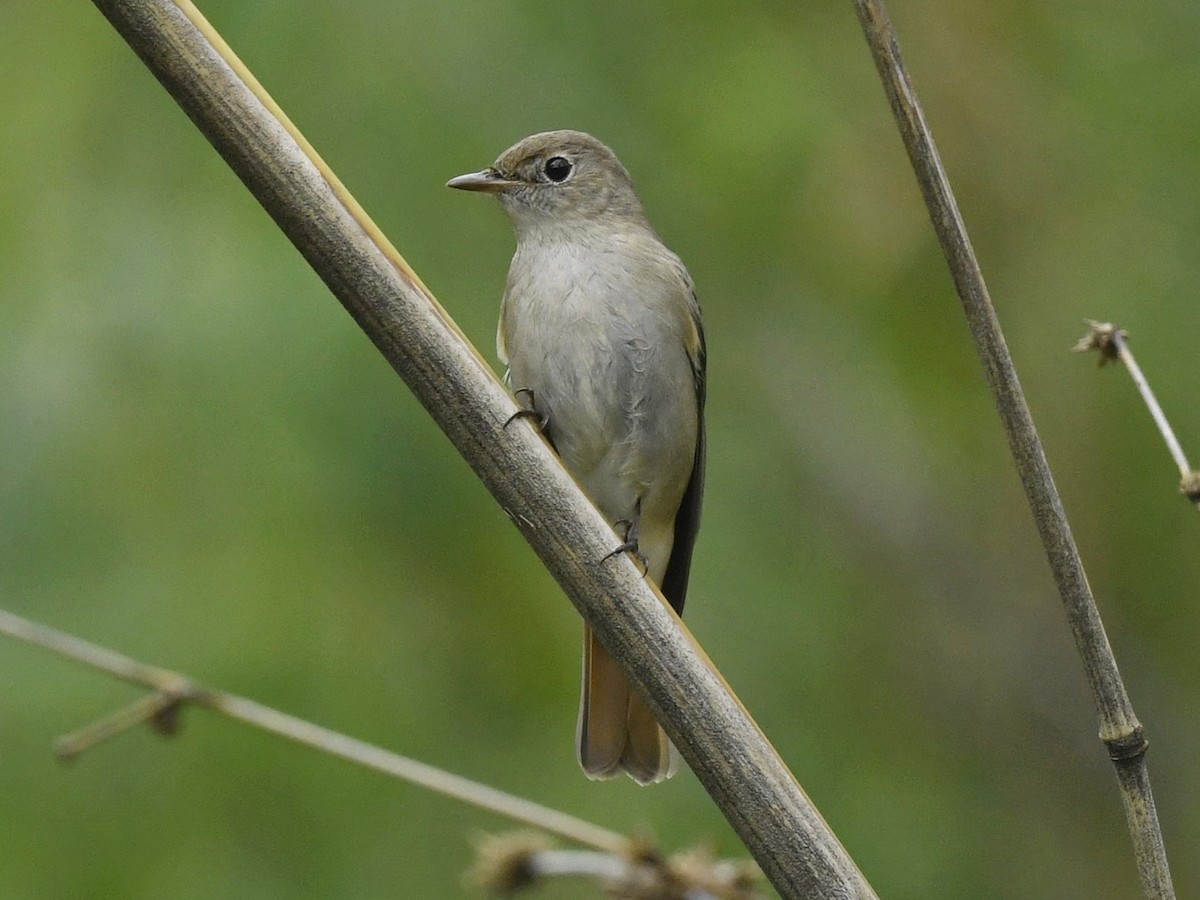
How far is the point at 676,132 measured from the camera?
4.14 metres

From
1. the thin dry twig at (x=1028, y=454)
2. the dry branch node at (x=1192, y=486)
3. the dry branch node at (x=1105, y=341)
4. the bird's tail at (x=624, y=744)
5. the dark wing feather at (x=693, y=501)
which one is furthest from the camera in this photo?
the dark wing feather at (x=693, y=501)

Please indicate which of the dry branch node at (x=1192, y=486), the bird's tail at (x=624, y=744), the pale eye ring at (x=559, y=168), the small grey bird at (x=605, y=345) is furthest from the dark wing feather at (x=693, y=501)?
the dry branch node at (x=1192, y=486)

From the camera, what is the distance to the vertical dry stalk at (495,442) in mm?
1578

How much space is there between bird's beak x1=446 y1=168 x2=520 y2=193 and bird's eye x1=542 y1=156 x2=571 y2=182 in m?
0.12

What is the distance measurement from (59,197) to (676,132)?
1626 millimetres

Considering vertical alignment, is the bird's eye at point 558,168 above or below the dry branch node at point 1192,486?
above

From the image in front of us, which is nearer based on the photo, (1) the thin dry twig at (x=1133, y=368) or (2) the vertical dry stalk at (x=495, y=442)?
(2) the vertical dry stalk at (x=495, y=442)

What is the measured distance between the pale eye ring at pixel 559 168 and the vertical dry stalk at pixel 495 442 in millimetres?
2301

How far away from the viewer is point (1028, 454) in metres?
1.54

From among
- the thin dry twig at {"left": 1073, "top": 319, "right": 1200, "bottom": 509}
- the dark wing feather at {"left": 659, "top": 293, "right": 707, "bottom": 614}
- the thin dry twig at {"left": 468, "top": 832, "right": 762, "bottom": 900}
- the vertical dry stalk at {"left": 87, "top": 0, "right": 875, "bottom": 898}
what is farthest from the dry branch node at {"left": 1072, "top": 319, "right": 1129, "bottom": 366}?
the dark wing feather at {"left": 659, "top": 293, "right": 707, "bottom": 614}

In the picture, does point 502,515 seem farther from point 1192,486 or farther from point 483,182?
point 1192,486

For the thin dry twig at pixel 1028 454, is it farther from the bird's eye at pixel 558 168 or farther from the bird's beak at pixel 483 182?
the bird's eye at pixel 558 168

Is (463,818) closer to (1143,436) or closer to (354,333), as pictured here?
(354,333)

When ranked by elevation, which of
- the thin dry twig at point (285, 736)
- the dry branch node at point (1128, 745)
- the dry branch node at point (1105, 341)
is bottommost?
the thin dry twig at point (285, 736)
